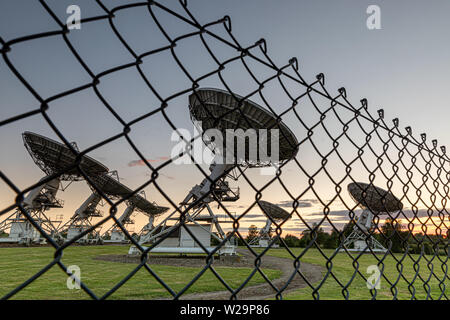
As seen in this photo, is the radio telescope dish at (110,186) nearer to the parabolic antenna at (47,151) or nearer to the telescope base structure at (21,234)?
the parabolic antenna at (47,151)

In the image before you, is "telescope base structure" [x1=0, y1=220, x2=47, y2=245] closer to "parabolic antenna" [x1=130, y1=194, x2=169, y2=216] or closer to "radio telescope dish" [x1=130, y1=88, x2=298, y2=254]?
"parabolic antenna" [x1=130, y1=194, x2=169, y2=216]

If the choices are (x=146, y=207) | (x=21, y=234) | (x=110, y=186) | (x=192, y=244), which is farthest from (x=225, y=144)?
(x=21, y=234)

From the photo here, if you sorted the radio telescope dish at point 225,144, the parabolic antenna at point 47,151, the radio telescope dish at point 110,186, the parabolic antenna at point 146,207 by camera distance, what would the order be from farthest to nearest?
the parabolic antenna at point 146,207 < the radio telescope dish at point 110,186 < the parabolic antenna at point 47,151 < the radio telescope dish at point 225,144

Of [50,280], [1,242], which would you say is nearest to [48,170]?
[50,280]

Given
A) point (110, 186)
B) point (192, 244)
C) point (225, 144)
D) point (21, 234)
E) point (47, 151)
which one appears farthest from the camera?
point (21, 234)

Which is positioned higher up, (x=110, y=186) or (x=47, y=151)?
(x=47, y=151)

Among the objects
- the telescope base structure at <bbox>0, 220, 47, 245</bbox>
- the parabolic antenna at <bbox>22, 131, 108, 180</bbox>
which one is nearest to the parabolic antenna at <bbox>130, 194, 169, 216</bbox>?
the telescope base structure at <bbox>0, 220, 47, 245</bbox>

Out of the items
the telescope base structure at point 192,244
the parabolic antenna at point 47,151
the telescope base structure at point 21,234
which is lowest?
the telescope base structure at point 21,234

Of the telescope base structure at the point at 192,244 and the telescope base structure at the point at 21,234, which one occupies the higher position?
the telescope base structure at the point at 192,244

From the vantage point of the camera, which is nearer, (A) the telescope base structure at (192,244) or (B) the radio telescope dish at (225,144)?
(B) the radio telescope dish at (225,144)

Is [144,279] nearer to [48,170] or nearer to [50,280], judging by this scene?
[50,280]

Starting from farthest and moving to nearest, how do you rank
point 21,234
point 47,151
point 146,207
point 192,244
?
point 146,207
point 21,234
point 192,244
point 47,151

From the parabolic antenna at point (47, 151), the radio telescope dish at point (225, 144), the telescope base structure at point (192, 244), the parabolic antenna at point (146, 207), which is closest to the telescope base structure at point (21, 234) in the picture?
the parabolic antenna at point (146, 207)

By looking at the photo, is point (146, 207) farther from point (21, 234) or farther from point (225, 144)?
point (225, 144)
